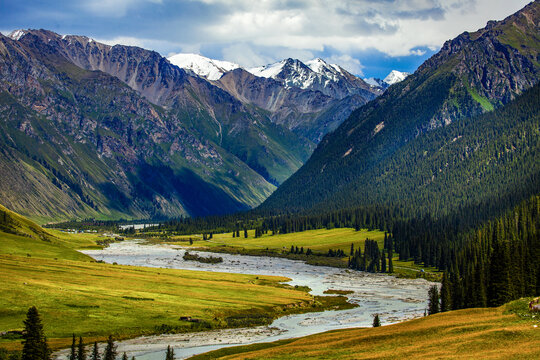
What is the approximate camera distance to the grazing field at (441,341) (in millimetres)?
46281

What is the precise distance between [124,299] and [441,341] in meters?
64.7

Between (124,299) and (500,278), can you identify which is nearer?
(500,278)

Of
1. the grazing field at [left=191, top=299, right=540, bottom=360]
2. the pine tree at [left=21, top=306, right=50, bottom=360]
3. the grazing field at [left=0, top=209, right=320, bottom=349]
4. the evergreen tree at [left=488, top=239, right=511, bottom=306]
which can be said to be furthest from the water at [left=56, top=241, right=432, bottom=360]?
the evergreen tree at [left=488, top=239, right=511, bottom=306]

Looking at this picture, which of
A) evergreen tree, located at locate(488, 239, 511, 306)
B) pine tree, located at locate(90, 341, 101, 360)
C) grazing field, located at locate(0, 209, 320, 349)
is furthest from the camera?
evergreen tree, located at locate(488, 239, 511, 306)

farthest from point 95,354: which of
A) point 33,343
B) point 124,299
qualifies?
point 124,299

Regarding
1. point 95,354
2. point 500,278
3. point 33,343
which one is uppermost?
point 500,278

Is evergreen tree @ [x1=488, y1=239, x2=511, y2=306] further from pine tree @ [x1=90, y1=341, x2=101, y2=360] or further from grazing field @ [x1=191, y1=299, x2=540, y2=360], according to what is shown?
pine tree @ [x1=90, y1=341, x2=101, y2=360]

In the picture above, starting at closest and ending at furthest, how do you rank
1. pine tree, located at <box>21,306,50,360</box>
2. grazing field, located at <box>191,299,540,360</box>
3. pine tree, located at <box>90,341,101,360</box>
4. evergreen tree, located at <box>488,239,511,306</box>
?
grazing field, located at <box>191,299,540,360</box> → pine tree, located at <box>21,306,50,360</box> → pine tree, located at <box>90,341,101,360</box> → evergreen tree, located at <box>488,239,511,306</box>

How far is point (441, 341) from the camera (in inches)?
2103

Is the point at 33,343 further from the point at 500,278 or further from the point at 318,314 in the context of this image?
the point at 500,278

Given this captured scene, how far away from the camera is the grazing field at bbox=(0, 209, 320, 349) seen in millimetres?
83812

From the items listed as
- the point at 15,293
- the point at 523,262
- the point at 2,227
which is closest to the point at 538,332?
the point at 523,262

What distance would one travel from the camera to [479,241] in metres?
174

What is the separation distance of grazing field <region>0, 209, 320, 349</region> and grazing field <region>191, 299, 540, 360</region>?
23.2 metres
